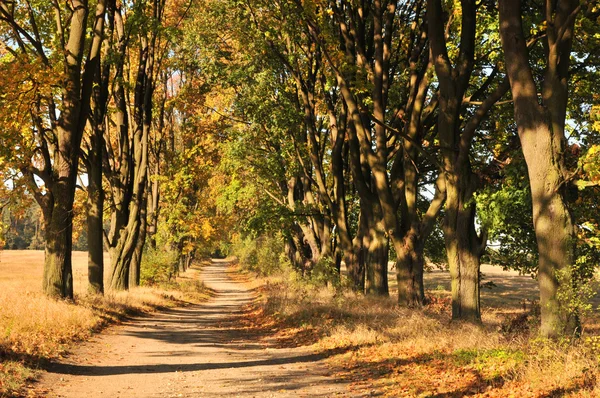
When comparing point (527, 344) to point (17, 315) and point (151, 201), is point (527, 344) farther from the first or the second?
point (151, 201)

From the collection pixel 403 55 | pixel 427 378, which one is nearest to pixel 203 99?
pixel 403 55

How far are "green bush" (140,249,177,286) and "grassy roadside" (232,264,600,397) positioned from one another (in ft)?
58.6

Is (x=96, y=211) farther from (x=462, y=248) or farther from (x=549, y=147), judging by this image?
(x=549, y=147)

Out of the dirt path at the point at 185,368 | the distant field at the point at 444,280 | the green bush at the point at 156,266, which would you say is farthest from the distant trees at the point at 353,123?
the distant field at the point at 444,280

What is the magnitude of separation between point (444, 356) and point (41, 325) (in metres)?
7.61

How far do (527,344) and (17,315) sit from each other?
30.7 ft

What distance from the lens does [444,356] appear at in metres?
9.77

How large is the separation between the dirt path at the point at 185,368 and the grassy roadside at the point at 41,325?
352mm

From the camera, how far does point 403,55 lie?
20219mm

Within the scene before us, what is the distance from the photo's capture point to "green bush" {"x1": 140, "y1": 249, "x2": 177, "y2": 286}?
32.0 metres

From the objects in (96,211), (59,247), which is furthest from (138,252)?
(59,247)

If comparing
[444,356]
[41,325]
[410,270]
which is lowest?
[444,356]

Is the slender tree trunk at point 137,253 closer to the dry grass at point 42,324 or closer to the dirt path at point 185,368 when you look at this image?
the dry grass at point 42,324

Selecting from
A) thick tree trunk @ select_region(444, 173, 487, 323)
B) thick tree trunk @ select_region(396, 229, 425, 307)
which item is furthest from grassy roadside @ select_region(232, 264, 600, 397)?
thick tree trunk @ select_region(396, 229, 425, 307)
